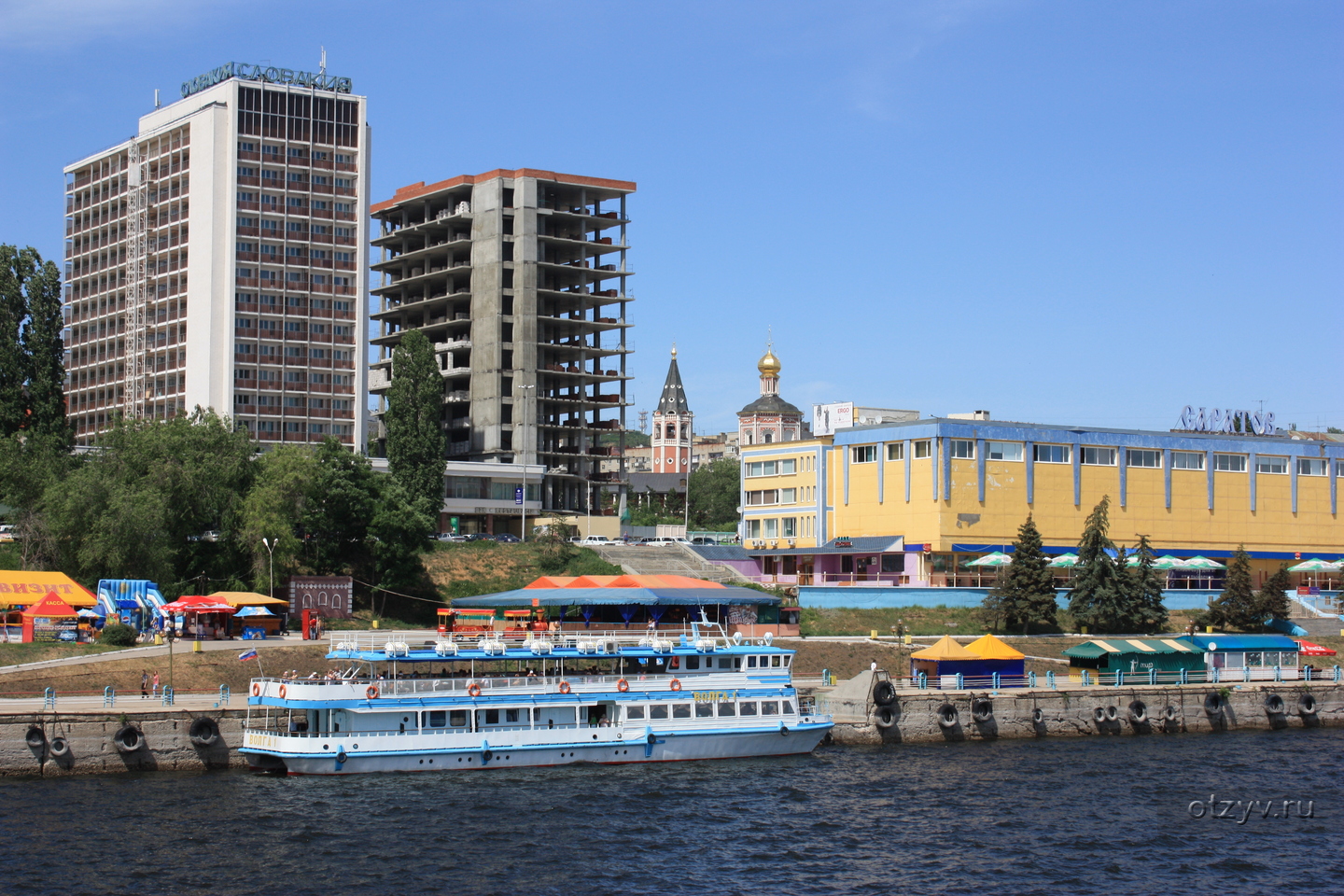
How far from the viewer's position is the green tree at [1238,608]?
324ft

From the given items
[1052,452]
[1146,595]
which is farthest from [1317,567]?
[1146,595]

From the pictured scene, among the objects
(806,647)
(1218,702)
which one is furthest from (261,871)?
(1218,702)

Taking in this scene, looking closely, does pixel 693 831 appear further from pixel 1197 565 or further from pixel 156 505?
pixel 1197 565

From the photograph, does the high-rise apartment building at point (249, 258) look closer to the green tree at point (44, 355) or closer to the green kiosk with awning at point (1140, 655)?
the green tree at point (44, 355)

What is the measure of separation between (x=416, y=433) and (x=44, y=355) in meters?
33.1

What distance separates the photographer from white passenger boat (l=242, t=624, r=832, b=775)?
5616cm

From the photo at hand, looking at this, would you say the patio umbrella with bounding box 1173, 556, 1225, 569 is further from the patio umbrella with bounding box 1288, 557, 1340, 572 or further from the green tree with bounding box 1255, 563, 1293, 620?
the green tree with bounding box 1255, 563, 1293, 620

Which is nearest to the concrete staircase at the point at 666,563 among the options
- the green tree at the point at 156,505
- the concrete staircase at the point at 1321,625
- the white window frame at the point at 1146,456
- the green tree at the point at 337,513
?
the green tree at the point at 337,513

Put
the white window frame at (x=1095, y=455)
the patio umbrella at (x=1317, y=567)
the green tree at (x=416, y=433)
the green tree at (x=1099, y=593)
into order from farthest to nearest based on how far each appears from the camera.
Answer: the green tree at (x=416, y=433) → the patio umbrella at (x=1317, y=567) → the white window frame at (x=1095, y=455) → the green tree at (x=1099, y=593)

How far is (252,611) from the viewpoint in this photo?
78000 millimetres

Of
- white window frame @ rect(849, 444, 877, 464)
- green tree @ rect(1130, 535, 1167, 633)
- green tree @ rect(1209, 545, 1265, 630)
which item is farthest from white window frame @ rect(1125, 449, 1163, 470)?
white window frame @ rect(849, 444, 877, 464)

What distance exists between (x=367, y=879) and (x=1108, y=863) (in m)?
23.3

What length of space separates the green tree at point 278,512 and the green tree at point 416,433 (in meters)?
27.9

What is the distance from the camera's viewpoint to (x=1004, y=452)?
111 meters
